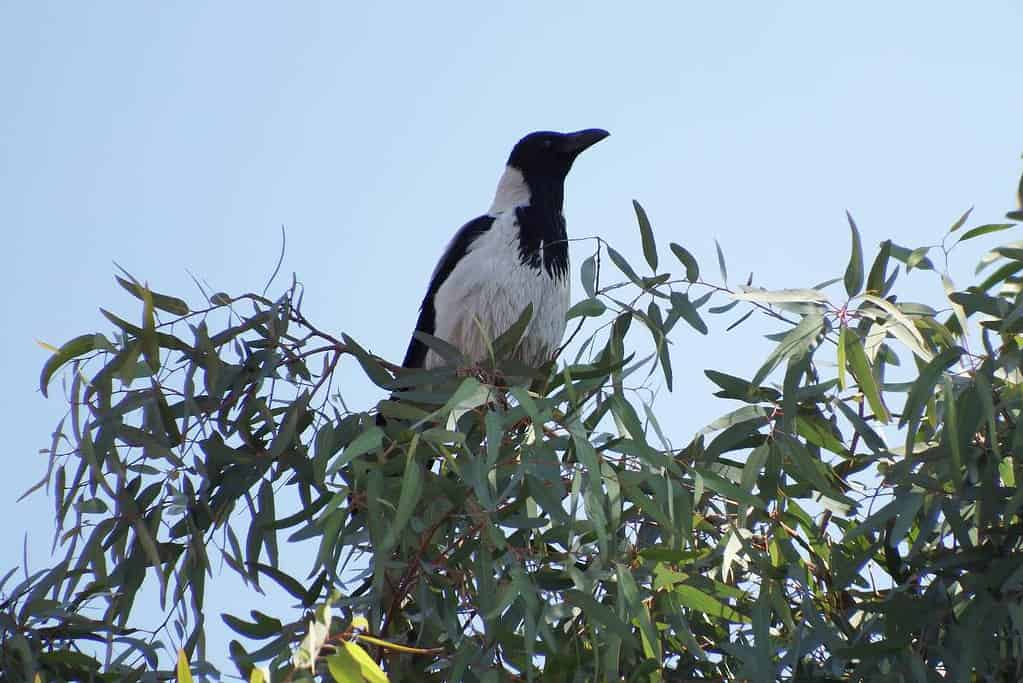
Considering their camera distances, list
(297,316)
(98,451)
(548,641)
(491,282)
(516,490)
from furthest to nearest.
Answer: (491,282), (297,316), (98,451), (516,490), (548,641)

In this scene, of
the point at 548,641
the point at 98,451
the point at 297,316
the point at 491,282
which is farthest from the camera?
the point at 491,282

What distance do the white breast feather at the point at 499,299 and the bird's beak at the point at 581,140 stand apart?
50 cm

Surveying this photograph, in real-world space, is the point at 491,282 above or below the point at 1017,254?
above

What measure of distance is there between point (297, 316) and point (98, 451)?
0.41m

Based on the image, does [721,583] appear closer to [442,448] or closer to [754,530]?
[754,530]

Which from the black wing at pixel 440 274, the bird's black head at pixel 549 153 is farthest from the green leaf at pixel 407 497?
the bird's black head at pixel 549 153

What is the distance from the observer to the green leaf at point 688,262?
2314 millimetres

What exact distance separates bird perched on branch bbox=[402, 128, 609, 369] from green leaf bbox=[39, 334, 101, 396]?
1.11m

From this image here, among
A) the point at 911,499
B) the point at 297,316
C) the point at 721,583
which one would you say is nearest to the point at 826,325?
the point at 911,499

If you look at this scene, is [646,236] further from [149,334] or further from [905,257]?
[149,334]

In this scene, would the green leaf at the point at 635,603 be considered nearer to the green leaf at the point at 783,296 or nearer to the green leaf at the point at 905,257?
the green leaf at the point at 783,296

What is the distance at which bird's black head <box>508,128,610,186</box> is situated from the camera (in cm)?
393

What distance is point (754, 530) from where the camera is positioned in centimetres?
242

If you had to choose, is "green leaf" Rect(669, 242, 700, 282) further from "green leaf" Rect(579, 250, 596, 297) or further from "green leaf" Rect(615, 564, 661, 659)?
"green leaf" Rect(615, 564, 661, 659)
